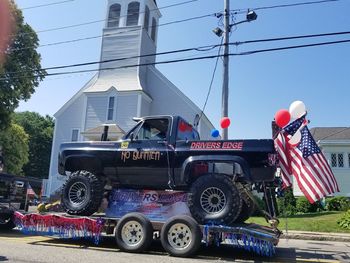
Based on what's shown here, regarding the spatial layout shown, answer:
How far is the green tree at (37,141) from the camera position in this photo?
63.7 metres

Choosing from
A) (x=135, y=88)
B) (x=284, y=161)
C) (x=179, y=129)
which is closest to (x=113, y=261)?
(x=179, y=129)

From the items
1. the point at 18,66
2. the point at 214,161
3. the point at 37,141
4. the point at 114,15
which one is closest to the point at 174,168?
the point at 214,161

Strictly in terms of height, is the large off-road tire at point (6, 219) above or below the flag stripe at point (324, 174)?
below

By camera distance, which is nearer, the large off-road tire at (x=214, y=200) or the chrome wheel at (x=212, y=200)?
the large off-road tire at (x=214, y=200)

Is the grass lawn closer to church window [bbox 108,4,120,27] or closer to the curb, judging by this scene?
the curb

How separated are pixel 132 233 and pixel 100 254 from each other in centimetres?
80

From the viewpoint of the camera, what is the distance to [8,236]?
33.4 feet

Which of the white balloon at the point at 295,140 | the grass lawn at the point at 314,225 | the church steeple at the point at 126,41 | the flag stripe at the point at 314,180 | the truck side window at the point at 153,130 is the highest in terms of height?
the church steeple at the point at 126,41

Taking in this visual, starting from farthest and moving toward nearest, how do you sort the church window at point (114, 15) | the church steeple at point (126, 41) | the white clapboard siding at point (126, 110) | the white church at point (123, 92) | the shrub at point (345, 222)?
the church window at point (114, 15) → the church steeple at point (126, 41) → the white church at point (123, 92) → the white clapboard siding at point (126, 110) → the shrub at point (345, 222)

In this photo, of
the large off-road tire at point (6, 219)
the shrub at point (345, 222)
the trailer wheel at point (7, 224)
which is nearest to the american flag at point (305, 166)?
the large off-road tire at point (6, 219)

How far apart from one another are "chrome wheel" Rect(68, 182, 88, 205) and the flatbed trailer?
1.32 feet

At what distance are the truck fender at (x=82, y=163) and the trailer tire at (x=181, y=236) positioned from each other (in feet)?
8.00

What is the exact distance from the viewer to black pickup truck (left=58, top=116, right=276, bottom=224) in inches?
317

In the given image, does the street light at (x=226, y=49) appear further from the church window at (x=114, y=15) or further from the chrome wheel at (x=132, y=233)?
the church window at (x=114, y=15)
